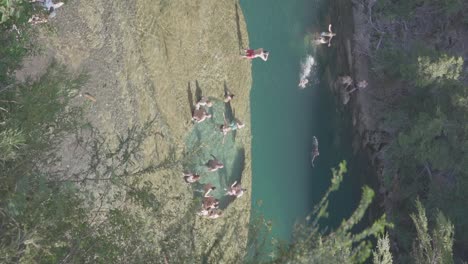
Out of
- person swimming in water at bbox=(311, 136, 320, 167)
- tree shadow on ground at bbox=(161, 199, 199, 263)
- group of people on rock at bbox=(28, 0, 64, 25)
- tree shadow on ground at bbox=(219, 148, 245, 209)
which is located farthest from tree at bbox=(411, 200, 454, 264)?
group of people on rock at bbox=(28, 0, 64, 25)

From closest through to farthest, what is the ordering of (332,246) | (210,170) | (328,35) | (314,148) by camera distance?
1. (332,246)
2. (210,170)
3. (328,35)
4. (314,148)

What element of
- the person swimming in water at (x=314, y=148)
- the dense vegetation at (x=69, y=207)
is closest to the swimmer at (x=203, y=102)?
the dense vegetation at (x=69, y=207)

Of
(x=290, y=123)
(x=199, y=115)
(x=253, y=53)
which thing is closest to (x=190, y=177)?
(x=199, y=115)

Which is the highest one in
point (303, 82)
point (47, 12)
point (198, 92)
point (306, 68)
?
point (47, 12)

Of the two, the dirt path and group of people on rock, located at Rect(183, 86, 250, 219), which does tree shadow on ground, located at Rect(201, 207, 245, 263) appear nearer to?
the dirt path

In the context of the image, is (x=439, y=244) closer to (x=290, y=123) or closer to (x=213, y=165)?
(x=213, y=165)

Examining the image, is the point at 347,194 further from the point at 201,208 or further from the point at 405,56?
the point at 201,208
